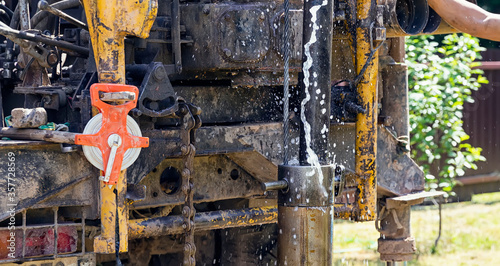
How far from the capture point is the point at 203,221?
461 cm

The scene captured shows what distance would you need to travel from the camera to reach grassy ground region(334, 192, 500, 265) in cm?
812

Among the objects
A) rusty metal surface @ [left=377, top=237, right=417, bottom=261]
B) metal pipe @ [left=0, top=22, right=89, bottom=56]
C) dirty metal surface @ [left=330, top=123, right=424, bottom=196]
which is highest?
metal pipe @ [left=0, top=22, right=89, bottom=56]

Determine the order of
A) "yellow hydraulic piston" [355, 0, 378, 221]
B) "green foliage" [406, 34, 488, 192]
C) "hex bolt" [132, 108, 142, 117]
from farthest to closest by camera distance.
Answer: "green foliage" [406, 34, 488, 192] → "yellow hydraulic piston" [355, 0, 378, 221] → "hex bolt" [132, 108, 142, 117]

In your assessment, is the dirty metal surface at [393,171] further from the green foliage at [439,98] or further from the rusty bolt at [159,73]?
the green foliage at [439,98]

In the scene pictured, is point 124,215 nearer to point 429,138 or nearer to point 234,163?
point 234,163

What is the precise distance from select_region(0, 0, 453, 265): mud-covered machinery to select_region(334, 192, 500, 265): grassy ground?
2145 mm

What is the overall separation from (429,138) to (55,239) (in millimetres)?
5621

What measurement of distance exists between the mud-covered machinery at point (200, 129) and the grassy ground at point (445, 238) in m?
2.14

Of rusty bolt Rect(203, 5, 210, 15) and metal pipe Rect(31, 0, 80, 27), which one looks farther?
metal pipe Rect(31, 0, 80, 27)

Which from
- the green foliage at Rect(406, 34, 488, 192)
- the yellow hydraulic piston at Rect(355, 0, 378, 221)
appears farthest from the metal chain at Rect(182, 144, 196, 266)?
the green foliage at Rect(406, 34, 488, 192)

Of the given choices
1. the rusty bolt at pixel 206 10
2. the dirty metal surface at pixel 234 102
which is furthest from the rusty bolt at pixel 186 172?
the rusty bolt at pixel 206 10

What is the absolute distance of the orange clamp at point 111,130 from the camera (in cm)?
386

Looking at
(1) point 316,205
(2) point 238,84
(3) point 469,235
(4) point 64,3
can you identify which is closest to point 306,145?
(1) point 316,205

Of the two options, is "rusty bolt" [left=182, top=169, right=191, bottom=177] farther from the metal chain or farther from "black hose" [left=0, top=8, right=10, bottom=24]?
"black hose" [left=0, top=8, right=10, bottom=24]
